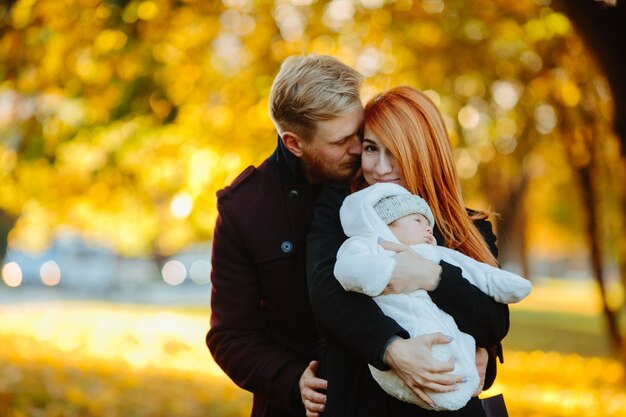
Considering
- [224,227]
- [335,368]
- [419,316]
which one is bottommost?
[335,368]

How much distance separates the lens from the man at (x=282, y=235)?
312cm

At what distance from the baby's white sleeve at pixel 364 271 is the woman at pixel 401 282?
0.06 metres

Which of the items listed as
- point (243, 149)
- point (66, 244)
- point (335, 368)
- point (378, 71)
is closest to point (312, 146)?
point (335, 368)

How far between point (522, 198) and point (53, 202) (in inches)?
627

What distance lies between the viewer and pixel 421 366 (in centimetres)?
246

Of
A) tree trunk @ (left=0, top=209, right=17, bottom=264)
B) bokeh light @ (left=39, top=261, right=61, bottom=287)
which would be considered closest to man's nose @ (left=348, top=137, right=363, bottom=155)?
bokeh light @ (left=39, top=261, right=61, bottom=287)

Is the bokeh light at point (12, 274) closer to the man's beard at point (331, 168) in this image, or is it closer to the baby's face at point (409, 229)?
the man's beard at point (331, 168)

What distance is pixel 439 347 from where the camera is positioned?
255 centimetres

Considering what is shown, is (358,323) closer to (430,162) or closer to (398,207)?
(398,207)

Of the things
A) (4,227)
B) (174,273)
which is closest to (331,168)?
(4,227)

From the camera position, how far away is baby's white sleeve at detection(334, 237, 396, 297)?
249 centimetres

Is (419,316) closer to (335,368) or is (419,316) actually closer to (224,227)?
(335,368)

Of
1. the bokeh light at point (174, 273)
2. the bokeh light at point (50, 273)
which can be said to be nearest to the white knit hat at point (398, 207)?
the bokeh light at point (50, 273)

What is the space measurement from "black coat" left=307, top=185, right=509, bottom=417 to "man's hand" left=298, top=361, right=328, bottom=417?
6 cm
